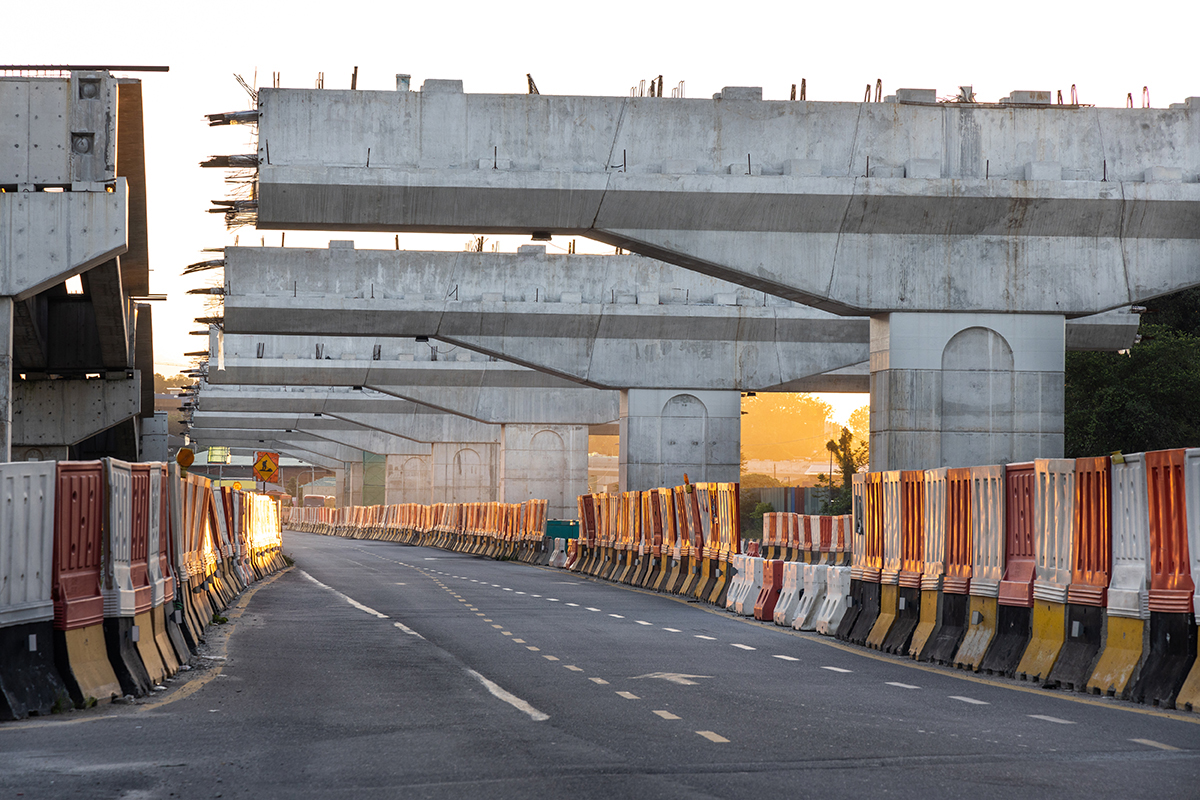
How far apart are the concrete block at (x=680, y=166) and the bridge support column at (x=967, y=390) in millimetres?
3730

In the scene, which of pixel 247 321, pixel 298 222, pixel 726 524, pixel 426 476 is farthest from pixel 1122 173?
pixel 426 476

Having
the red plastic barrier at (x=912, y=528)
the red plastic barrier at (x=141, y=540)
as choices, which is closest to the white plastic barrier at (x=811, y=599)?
the red plastic barrier at (x=912, y=528)

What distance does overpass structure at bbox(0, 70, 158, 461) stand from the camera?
19.4 m

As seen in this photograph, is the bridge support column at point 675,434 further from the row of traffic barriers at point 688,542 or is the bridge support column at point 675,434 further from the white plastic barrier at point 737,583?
the white plastic barrier at point 737,583

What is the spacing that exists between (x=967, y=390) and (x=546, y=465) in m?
36.8

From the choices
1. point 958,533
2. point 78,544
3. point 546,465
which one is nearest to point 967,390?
point 958,533

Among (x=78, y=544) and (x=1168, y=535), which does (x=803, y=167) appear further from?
(x=78, y=544)

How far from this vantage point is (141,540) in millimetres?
13484

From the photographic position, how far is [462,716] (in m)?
10.2

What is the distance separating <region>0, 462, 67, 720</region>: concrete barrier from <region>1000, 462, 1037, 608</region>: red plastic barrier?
318 inches

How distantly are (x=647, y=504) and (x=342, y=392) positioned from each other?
114 ft

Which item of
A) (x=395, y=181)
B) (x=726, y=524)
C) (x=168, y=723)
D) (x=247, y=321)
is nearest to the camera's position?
(x=168, y=723)

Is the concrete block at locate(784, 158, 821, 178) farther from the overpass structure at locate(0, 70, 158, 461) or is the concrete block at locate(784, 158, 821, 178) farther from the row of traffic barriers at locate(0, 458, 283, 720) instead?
the row of traffic barriers at locate(0, 458, 283, 720)

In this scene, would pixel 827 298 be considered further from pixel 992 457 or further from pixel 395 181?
pixel 395 181
